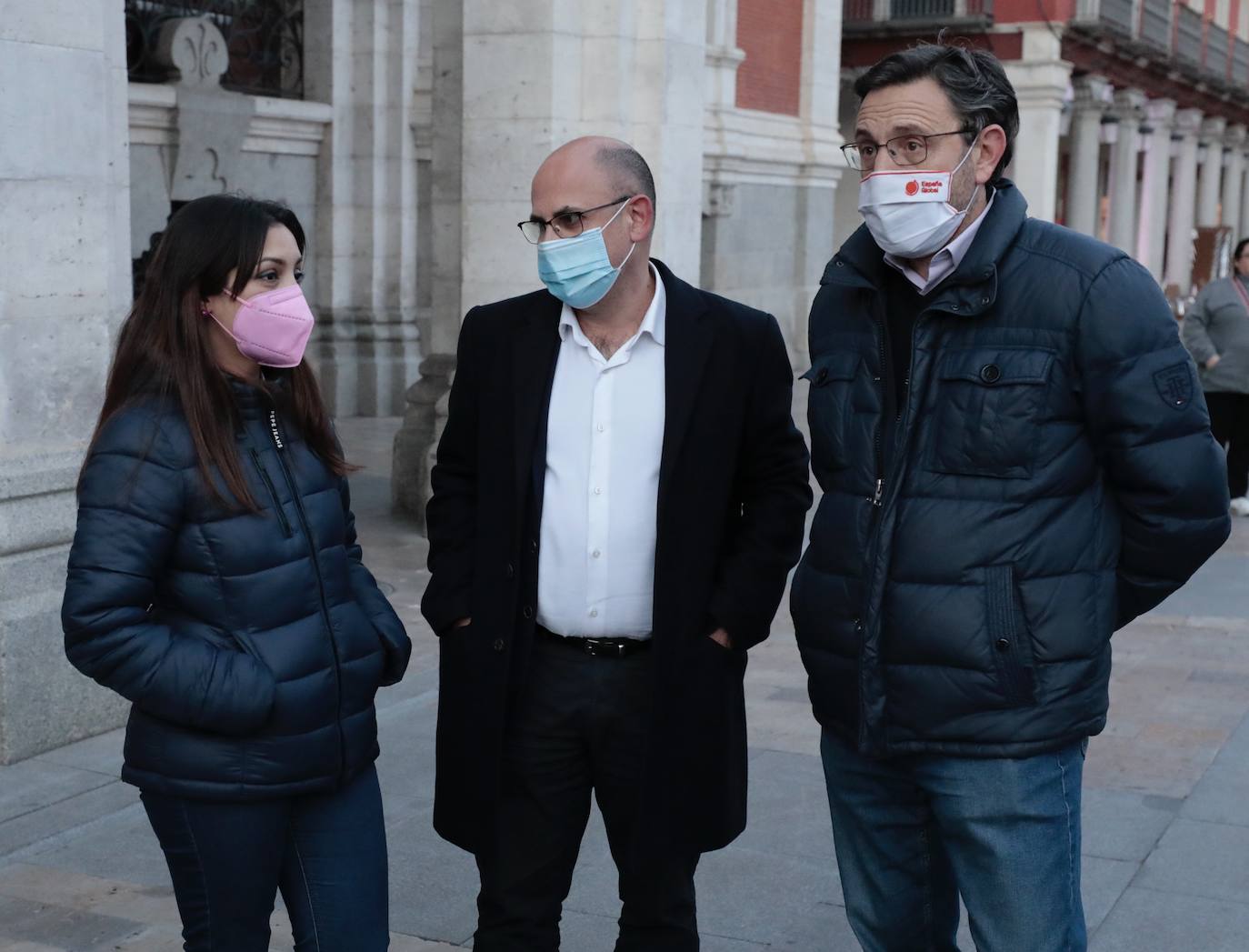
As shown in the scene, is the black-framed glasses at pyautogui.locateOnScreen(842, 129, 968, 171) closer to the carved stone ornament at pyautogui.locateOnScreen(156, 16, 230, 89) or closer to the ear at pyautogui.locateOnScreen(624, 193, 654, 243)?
the ear at pyautogui.locateOnScreen(624, 193, 654, 243)

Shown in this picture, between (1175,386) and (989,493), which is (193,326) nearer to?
(989,493)

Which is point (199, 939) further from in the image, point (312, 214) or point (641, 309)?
point (312, 214)

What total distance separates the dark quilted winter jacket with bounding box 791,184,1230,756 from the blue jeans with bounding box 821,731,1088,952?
0.08m

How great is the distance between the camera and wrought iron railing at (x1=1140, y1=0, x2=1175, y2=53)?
33875mm

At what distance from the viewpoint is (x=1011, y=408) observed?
2.89 m

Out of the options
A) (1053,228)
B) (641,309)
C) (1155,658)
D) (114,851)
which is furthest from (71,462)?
(1155,658)

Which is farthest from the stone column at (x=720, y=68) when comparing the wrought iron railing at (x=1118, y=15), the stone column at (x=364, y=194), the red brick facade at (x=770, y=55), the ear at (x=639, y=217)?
the wrought iron railing at (x=1118, y=15)

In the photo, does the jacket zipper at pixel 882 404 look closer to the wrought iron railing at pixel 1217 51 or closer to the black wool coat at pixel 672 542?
the black wool coat at pixel 672 542

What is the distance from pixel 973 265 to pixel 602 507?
835 millimetres

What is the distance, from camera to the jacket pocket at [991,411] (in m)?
2.89

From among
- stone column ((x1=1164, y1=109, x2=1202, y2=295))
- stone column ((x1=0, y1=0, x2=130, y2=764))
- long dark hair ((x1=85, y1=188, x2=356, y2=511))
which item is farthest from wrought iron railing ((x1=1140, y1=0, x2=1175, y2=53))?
long dark hair ((x1=85, y1=188, x2=356, y2=511))

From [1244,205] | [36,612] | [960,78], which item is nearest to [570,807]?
[960,78]

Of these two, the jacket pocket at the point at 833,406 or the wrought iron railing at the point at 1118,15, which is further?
the wrought iron railing at the point at 1118,15

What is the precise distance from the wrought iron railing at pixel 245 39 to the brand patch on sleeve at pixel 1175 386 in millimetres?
11686
